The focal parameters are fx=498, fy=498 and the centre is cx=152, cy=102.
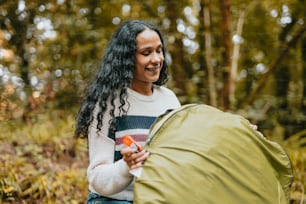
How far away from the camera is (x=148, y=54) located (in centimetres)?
204

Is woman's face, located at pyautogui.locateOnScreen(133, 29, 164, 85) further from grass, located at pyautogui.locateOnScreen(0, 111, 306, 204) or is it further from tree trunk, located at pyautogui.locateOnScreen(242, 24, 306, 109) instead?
tree trunk, located at pyautogui.locateOnScreen(242, 24, 306, 109)

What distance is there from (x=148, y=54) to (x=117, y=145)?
392 millimetres

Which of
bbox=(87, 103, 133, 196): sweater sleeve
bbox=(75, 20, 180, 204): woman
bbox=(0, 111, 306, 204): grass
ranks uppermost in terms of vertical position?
bbox=(75, 20, 180, 204): woman

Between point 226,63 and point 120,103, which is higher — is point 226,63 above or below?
below

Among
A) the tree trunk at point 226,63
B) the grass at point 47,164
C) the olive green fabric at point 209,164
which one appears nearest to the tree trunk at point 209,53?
the tree trunk at point 226,63

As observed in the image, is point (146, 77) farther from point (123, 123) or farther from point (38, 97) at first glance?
point (38, 97)

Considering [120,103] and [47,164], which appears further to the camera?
[47,164]

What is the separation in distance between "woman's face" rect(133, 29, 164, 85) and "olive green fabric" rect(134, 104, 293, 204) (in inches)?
9.6

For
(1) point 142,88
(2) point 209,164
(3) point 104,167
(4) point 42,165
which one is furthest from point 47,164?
(2) point 209,164

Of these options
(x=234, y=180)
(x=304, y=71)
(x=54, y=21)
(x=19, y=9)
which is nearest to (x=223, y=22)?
(x=304, y=71)

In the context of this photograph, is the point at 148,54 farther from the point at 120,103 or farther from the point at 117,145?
the point at 117,145

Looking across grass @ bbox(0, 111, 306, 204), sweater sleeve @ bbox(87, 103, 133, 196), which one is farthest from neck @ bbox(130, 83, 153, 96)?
grass @ bbox(0, 111, 306, 204)

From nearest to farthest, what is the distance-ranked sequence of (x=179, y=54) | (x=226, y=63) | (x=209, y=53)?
(x=226, y=63) → (x=209, y=53) → (x=179, y=54)

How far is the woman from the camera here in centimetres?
197
